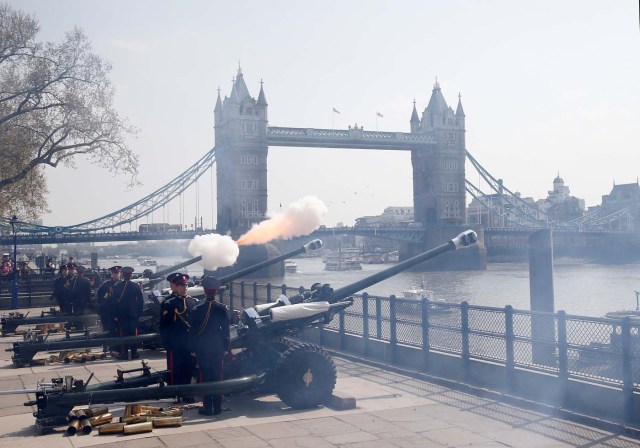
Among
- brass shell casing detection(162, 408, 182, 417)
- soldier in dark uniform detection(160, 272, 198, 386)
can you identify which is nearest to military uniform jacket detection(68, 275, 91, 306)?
soldier in dark uniform detection(160, 272, 198, 386)

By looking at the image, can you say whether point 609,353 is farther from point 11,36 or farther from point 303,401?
point 11,36

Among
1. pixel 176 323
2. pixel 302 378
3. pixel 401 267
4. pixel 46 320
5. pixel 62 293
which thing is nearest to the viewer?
pixel 176 323

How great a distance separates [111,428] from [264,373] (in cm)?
196

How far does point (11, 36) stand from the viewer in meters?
25.5

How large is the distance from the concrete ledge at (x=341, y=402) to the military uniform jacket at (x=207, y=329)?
5.19ft

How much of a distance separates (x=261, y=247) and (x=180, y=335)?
57146 mm

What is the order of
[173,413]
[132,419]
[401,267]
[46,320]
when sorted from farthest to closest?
[46,320], [401,267], [173,413], [132,419]

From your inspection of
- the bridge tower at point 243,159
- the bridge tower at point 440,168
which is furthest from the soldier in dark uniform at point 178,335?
the bridge tower at point 440,168

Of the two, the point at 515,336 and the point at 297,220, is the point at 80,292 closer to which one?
the point at 297,220

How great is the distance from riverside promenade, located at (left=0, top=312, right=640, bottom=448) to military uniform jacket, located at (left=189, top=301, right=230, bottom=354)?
2.75ft

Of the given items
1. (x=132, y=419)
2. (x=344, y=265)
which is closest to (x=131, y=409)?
(x=132, y=419)

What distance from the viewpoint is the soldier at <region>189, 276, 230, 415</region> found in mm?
9039

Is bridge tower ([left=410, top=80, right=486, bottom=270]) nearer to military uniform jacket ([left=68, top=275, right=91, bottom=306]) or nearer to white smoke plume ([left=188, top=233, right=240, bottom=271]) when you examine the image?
military uniform jacket ([left=68, top=275, right=91, bottom=306])

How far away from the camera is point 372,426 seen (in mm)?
8562
